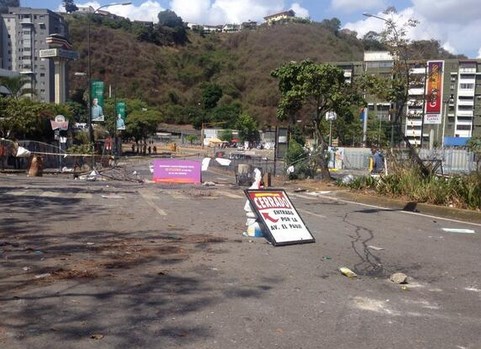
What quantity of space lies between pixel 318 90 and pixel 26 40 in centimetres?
12501

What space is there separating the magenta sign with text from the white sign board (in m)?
16.3

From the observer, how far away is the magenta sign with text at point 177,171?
25938mm

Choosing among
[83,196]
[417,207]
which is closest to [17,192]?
[83,196]

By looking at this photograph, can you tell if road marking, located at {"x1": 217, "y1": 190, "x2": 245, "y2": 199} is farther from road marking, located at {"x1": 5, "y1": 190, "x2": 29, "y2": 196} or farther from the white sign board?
the white sign board

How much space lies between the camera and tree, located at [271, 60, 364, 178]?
2503 cm

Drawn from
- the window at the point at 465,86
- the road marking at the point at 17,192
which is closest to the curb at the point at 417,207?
the road marking at the point at 17,192

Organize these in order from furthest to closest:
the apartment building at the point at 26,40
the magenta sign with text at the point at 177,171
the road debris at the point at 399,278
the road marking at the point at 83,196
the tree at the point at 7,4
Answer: the tree at the point at 7,4
the apartment building at the point at 26,40
the magenta sign with text at the point at 177,171
the road marking at the point at 83,196
the road debris at the point at 399,278

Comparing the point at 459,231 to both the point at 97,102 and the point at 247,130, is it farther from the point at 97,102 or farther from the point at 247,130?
the point at 247,130

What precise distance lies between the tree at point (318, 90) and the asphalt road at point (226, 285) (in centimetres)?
1335

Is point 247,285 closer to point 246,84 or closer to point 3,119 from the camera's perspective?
point 3,119

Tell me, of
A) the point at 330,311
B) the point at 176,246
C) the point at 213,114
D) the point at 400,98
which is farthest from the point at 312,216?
the point at 213,114

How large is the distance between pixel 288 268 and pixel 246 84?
190 metres

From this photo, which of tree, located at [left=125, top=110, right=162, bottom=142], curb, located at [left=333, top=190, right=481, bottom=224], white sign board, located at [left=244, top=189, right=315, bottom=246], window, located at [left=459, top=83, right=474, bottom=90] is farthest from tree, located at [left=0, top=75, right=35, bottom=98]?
window, located at [left=459, top=83, right=474, bottom=90]

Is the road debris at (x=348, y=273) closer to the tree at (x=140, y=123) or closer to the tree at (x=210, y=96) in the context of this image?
the tree at (x=140, y=123)
